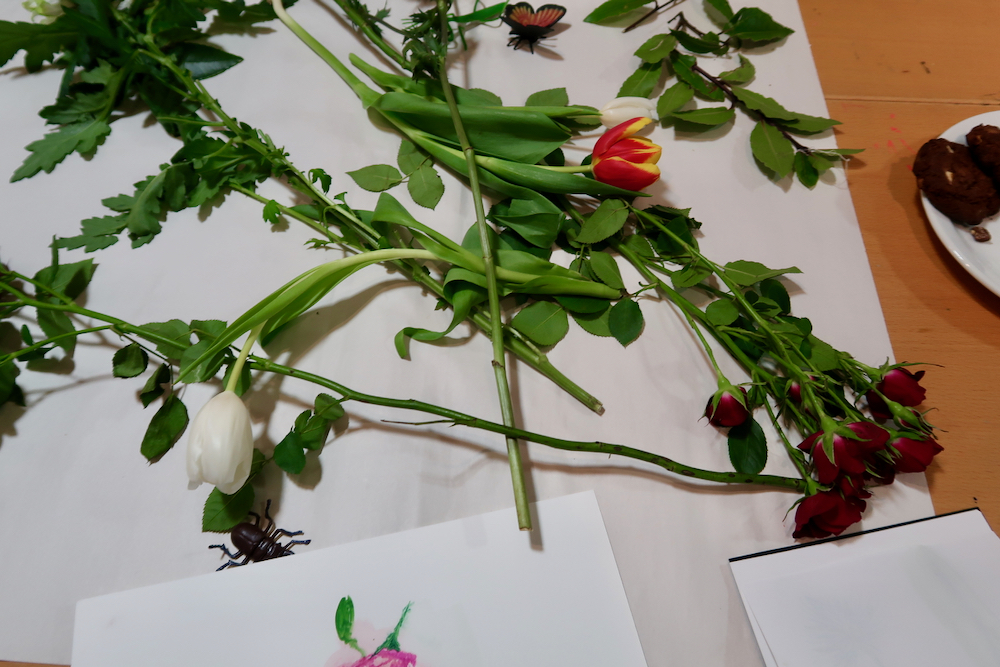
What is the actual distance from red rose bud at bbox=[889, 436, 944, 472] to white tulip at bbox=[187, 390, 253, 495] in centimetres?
49

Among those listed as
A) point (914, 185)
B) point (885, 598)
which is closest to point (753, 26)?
point (914, 185)

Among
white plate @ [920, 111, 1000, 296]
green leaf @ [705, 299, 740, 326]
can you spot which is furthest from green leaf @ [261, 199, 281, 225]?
white plate @ [920, 111, 1000, 296]

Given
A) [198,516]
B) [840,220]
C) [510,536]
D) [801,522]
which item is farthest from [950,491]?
[198,516]

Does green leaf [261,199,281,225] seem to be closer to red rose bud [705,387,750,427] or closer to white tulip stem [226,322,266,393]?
white tulip stem [226,322,266,393]

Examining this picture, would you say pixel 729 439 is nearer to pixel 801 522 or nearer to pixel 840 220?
pixel 801 522

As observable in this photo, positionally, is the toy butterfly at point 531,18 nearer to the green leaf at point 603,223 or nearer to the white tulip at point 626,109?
the white tulip at point 626,109

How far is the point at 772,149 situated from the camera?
0.57m

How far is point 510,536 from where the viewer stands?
43 centimetres

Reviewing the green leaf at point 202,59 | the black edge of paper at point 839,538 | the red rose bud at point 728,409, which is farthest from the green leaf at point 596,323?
the green leaf at point 202,59

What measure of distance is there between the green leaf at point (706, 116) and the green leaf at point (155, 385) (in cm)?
56

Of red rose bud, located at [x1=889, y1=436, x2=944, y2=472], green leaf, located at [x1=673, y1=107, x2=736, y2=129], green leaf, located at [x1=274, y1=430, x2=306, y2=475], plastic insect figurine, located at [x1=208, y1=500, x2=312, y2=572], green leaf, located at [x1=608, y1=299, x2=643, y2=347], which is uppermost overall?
green leaf, located at [x1=673, y1=107, x2=736, y2=129]

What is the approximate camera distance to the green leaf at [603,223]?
0.49 metres

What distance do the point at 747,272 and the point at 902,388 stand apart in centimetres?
15

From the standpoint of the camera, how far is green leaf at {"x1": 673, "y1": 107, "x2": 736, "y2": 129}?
1.90ft
